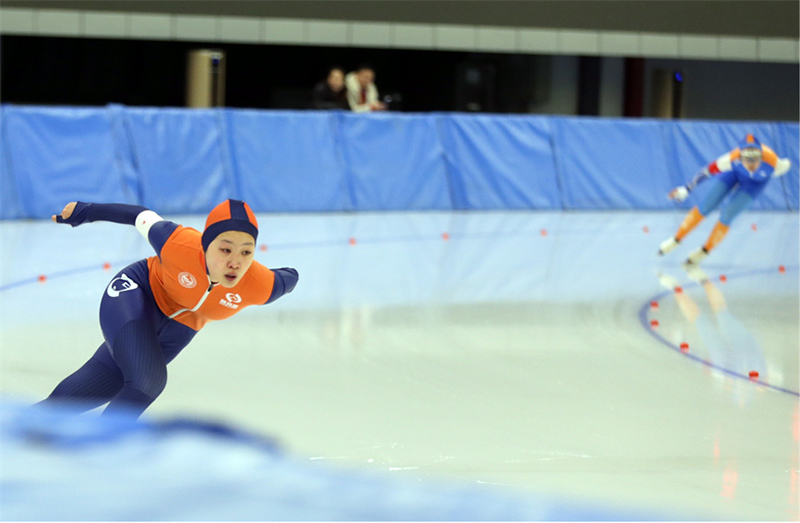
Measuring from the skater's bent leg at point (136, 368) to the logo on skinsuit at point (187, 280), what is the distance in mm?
185

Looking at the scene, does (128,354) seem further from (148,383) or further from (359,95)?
(359,95)

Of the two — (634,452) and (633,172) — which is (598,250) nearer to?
(633,172)

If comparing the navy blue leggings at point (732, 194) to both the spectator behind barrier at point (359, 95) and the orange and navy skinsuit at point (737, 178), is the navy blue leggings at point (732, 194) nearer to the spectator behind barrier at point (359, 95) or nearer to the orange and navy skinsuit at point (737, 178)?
the orange and navy skinsuit at point (737, 178)

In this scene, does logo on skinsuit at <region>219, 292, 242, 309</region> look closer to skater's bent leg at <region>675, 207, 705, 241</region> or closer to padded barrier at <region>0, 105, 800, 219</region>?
skater's bent leg at <region>675, 207, 705, 241</region>

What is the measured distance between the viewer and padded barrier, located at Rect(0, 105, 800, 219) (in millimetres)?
10602

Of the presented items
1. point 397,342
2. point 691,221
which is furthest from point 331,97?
point 397,342

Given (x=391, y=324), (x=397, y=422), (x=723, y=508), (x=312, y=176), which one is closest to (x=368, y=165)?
(x=312, y=176)

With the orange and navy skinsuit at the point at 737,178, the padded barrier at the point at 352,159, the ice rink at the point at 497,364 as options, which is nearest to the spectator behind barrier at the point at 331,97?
the padded barrier at the point at 352,159

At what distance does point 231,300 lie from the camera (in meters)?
3.01

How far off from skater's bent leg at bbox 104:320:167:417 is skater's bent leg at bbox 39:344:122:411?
0.15 m


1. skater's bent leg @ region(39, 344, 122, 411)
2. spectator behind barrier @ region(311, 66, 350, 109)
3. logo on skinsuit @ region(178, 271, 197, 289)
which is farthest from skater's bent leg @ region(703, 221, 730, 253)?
skater's bent leg @ region(39, 344, 122, 411)

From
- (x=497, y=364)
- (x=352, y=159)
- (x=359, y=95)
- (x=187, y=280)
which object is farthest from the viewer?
(x=359, y=95)

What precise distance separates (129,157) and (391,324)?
21.8ft

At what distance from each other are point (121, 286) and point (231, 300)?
0.36m
